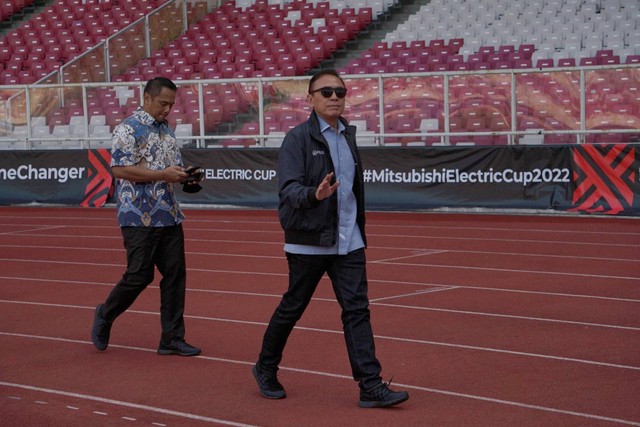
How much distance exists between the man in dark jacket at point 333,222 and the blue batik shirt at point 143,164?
1.60 m

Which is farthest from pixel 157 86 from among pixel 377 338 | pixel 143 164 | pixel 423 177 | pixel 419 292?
pixel 423 177

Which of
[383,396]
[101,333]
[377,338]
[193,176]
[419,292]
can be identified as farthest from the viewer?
[419,292]

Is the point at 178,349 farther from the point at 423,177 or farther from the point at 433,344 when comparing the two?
the point at 423,177

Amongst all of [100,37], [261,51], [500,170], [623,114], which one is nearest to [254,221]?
[500,170]

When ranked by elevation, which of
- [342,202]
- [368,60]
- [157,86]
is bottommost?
[342,202]

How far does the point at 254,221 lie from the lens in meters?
17.9

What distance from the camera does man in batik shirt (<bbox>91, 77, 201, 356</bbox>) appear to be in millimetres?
7609

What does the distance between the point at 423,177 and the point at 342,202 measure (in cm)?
1275

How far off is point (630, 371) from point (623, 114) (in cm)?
1096

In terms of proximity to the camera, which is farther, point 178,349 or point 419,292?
point 419,292

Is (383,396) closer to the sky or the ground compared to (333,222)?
closer to the ground

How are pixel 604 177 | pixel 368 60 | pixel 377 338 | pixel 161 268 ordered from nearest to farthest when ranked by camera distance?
pixel 161 268 < pixel 377 338 < pixel 604 177 < pixel 368 60

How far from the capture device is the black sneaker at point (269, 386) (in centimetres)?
650

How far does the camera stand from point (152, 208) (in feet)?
25.1
